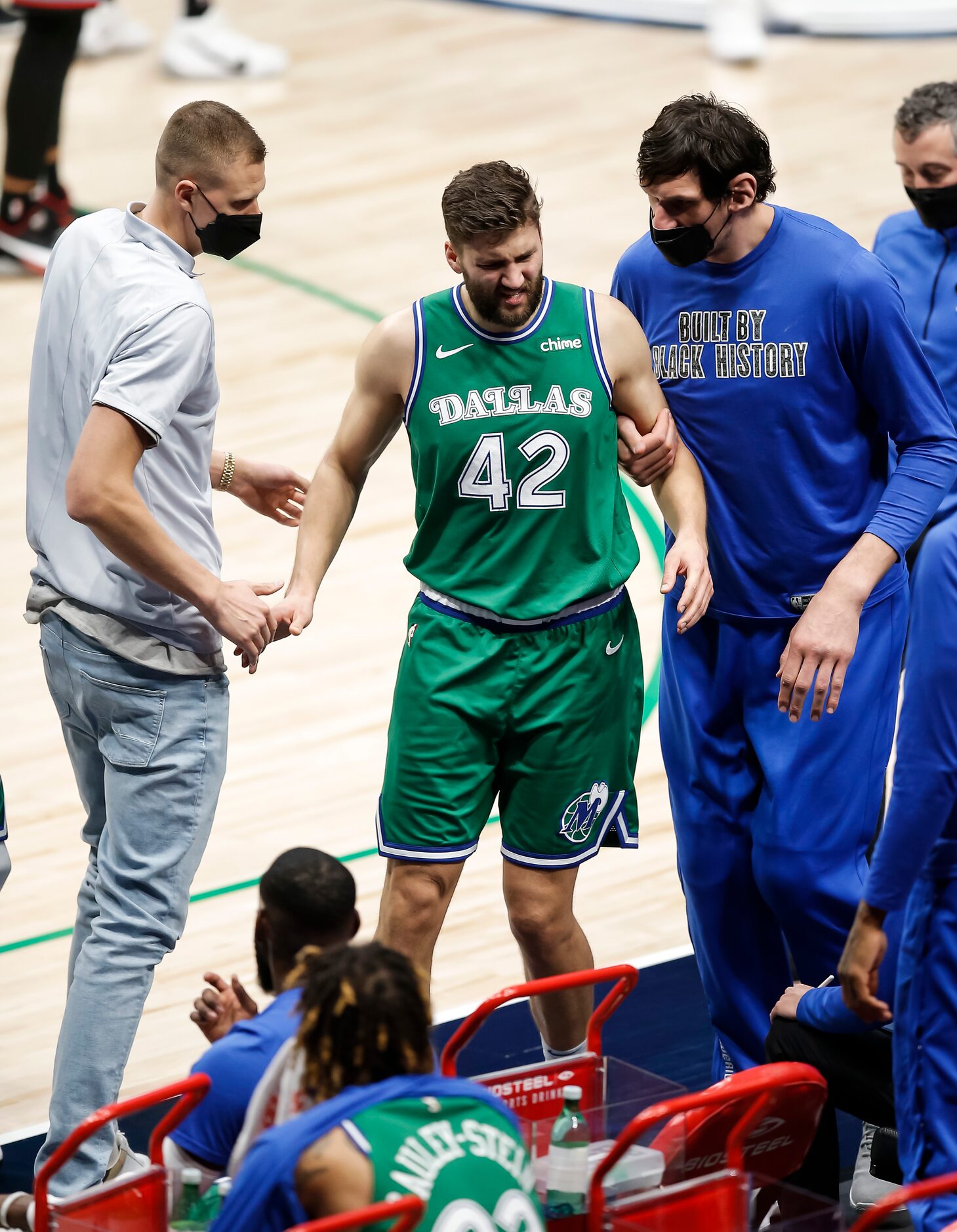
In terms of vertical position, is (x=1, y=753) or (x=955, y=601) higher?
(x=955, y=601)

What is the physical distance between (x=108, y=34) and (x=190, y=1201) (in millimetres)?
11734

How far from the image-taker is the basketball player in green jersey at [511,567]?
4078mm

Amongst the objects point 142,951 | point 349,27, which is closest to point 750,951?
point 142,951

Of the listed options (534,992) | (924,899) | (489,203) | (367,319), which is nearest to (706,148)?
(489,203)

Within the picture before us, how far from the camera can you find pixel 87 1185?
3.99 meters

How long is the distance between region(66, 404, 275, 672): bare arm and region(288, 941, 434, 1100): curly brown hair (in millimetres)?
1231

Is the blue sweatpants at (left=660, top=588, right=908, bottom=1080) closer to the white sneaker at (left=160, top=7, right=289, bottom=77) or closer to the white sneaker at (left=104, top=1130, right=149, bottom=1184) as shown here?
the white sneaker at (left=104, top=1130, right=149, bottom=1184)

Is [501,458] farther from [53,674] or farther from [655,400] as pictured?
[53,674]

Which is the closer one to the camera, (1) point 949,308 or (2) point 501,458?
(2) point 501,458

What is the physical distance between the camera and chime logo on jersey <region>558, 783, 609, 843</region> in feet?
13.9

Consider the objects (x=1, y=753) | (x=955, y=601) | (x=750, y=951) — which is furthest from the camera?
(x=1, y=753)

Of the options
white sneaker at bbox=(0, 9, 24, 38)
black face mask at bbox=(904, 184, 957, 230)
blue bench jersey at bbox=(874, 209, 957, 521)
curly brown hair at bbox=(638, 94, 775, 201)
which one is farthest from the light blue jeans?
white sneaker at bbox=(0, 9, 24, 38)

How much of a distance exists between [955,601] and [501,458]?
47.8 inches

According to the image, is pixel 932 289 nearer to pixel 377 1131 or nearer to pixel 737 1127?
pixel 737 1127
